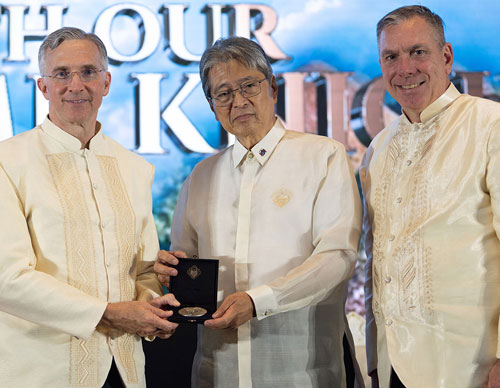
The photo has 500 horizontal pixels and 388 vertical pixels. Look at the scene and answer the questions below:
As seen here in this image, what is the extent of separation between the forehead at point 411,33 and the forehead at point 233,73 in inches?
21.9

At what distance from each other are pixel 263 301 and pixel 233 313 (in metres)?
0.13

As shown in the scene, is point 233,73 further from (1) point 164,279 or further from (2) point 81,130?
(1) point 164,279

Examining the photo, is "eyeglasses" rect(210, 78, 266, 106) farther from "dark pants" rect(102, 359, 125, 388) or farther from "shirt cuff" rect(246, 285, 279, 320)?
"dark pants" rect(102, 359, 125, 388)

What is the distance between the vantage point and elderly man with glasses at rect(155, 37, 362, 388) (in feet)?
8.02

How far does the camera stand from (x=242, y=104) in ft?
8.52

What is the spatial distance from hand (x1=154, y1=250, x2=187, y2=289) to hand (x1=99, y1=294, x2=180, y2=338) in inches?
6.8

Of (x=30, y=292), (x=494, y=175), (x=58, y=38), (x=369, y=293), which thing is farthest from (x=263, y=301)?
(x=58, y=38)

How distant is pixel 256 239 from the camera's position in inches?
100.0

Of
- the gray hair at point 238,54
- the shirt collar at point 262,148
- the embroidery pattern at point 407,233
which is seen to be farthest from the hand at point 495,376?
the gray hair at point 238,54

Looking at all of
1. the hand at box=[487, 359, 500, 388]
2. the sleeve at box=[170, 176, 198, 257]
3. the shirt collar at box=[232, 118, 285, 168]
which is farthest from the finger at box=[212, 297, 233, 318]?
the hand at box=[487, 359, 500, 388]

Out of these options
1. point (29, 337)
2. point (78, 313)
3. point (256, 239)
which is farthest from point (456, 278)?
point (29, 337)

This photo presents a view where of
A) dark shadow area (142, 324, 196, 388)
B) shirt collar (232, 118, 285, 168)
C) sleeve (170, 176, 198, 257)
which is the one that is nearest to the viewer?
shirt collar (232, 118, 285, 168)

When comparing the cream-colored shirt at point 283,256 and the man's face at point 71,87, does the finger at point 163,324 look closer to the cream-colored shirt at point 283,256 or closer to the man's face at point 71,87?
the cream-colored shirt at point 283,256

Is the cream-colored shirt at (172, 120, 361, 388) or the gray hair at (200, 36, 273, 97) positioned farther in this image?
the gray hair at (200, 36, 273, 97)
